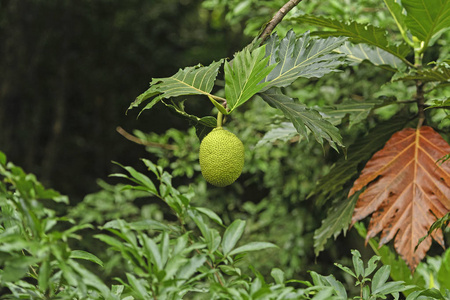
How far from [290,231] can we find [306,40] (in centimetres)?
149

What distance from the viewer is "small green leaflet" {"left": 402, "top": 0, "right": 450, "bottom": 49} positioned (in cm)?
98

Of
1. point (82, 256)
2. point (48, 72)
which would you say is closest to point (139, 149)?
point (48, 72)

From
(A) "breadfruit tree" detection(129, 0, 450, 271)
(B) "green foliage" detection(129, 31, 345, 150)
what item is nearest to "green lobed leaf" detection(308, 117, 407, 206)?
(A) "breadfruit tree" detection(129, 0, 450, 271)

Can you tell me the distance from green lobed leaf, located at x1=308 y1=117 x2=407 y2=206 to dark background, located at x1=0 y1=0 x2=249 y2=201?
406cm

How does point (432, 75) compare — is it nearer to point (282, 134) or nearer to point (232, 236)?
point (282, 134)

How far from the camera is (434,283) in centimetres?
129

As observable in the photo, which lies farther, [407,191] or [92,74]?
[92,74]

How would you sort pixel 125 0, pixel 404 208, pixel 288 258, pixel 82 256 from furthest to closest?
pixel 125 0
pixel 288 258
pixel 404 208
pixel 82 256

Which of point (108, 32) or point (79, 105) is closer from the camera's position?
point (108, 32)

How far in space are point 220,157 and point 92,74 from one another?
5525 millimetres

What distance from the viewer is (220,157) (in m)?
0.74

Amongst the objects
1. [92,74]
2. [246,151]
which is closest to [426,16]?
[246,151]

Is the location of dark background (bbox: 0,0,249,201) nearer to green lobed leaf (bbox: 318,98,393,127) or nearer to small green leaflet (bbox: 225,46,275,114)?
green lobed leaf (bbox: 318,98,393,127)

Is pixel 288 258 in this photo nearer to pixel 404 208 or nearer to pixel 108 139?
pixel 404 208
